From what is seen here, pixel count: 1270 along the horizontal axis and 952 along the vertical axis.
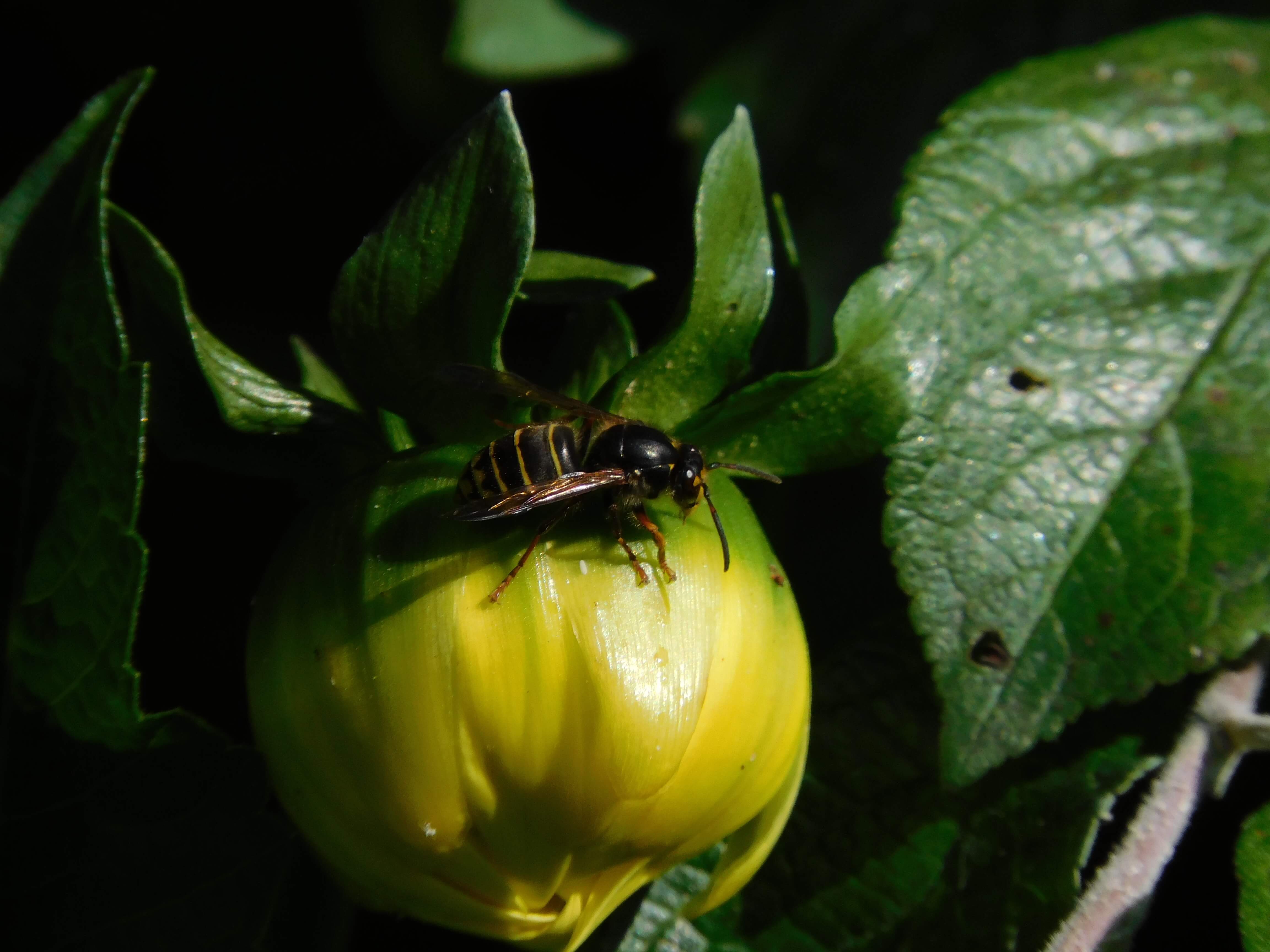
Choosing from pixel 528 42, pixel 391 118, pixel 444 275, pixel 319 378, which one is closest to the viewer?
pixel 444 275

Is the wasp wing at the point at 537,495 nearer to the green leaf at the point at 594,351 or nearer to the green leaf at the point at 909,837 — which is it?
the green leaf at the point at 594,351

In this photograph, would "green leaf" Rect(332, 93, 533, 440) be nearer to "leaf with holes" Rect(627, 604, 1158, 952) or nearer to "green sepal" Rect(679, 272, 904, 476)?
"green sepal" Rect(679, 272, 904, 476)

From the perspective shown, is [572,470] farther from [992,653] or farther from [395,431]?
[992,653]

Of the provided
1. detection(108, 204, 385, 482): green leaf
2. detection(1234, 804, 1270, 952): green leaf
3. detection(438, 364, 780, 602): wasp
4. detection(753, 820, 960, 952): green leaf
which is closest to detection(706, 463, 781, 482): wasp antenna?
detection(438, 364, 780, 602): wasp

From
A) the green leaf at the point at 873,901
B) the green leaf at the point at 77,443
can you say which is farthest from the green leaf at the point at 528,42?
the green leaf at the point at 873,901

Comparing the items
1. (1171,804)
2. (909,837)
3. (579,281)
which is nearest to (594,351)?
(579,281)
